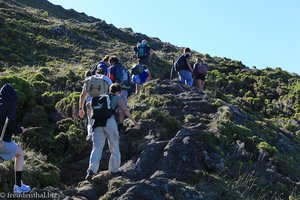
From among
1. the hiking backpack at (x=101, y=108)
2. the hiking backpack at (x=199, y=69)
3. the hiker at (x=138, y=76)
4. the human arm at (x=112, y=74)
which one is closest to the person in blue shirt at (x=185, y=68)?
the hiking backpack at (x=199, y=69)

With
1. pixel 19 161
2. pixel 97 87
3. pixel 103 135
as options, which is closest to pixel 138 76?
pixel 97 87

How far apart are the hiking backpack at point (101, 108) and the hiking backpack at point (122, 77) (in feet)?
10.1

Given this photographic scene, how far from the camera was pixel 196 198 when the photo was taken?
955 cm

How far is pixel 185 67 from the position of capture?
1766cm

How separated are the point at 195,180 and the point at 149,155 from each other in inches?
52.5

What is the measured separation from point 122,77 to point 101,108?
3.38 m

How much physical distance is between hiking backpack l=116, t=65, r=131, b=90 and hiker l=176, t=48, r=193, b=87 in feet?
15.3

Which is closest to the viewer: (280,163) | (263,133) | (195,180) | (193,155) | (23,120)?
(195,180)

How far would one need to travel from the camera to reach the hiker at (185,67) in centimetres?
1745

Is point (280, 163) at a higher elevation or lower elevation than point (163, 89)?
lower

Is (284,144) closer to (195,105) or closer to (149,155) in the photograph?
(195,105)

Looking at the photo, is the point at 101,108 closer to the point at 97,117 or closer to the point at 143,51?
the point at 97,117

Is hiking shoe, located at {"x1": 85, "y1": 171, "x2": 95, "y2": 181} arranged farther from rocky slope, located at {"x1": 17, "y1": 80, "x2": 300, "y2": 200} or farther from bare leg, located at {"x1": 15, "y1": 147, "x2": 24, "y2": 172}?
bare leg, located at {"x1": 15, "y1": 147, "x2": 24, "y2": 172}

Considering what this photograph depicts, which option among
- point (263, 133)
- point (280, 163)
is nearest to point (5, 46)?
point (263, 133)
